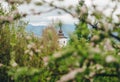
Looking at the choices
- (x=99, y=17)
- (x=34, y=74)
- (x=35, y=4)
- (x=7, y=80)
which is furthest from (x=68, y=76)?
(x=7, y=80)

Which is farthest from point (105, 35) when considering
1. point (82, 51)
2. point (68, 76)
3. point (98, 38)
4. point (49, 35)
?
point (49, 35)

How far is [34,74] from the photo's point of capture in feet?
21.4

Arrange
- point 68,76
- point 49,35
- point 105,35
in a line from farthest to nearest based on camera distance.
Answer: point 49,35 → point 105,35 → point 68,76

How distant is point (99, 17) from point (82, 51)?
201 centimetres

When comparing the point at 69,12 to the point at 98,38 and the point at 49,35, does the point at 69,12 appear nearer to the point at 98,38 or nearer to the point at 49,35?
the point at 49,35

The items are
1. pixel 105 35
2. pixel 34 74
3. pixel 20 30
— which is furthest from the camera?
pixel 20 30

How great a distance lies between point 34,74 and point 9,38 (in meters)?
22.1

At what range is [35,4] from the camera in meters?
7.48

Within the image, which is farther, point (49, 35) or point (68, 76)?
point (49, 35)

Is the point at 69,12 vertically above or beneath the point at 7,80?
above

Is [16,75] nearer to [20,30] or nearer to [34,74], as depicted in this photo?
[34,74]

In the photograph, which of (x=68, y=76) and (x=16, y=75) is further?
(x=16, y=75)

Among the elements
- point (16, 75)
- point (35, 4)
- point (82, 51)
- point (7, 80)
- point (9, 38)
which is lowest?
point (7, 80)

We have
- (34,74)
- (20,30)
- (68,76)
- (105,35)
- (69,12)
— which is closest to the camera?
(68,76)
